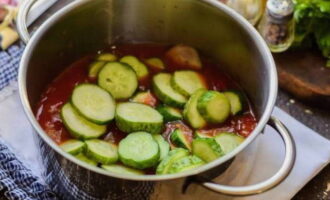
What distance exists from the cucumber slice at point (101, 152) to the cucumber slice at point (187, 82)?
0.19m

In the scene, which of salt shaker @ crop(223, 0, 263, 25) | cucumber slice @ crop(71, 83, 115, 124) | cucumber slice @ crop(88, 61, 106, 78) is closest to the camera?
cucumber slice @ crop(71, 83, 115, 124)

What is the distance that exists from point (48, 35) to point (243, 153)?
0.43 metres

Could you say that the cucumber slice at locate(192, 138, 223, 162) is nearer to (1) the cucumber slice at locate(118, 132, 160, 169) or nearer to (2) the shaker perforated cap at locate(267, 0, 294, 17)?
(1) the cucumber slice at locate(118, 132, 160, 169)

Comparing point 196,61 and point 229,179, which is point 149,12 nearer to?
point 196,61

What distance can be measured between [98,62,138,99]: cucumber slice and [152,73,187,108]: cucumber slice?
41mm

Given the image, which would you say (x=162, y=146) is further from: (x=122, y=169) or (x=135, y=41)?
(x=135, y=41)

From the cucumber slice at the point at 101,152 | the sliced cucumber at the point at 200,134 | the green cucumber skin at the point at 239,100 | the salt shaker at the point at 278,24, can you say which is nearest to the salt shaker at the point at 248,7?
the salt shaker at the point at 278,24

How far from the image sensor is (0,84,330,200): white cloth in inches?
40.4

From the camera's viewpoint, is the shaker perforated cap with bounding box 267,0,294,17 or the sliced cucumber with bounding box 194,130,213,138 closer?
the sliced cucumber with bounding box 194,130,213,138

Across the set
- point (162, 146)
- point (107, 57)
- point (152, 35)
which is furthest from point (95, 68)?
point (162, 146)

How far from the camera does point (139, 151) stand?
927 millimetres

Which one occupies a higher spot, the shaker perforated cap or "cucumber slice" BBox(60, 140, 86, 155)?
the shaker perforated cap

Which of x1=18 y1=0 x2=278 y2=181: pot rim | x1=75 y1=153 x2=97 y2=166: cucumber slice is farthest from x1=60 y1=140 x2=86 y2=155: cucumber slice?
x1=18 y1=0 x2=278 y2=181: pot rim

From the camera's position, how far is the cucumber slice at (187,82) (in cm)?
108
